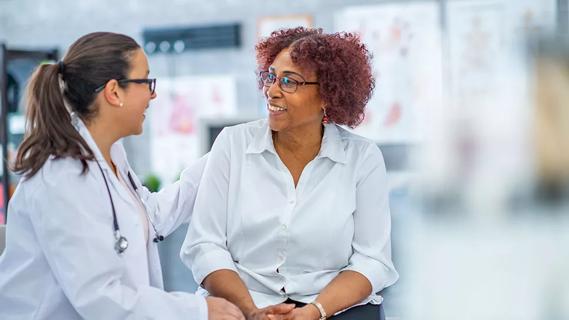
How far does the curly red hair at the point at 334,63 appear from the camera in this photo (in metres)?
1.82

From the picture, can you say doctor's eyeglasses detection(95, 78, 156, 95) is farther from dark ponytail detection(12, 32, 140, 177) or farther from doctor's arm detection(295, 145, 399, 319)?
doctor's arm detection(295, 145, 399, 319)

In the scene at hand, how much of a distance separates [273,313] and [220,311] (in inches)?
8.1

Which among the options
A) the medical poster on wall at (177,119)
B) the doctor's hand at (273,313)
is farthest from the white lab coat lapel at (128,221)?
the medical poster on wall at (177,119)

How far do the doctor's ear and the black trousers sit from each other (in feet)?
1.98

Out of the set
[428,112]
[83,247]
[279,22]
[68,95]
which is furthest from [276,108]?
[279,22]

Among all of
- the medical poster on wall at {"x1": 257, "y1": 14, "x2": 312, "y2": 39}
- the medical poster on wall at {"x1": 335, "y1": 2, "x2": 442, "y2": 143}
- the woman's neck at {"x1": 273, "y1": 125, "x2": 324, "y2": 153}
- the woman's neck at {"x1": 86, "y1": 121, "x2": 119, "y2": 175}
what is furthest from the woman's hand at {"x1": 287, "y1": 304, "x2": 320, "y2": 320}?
the medical poster on wall at {"x1": 257, "y1": 14, "x2": 312, "y2": 39}

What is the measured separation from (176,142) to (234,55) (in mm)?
677

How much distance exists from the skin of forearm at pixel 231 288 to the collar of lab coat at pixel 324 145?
0.29 m

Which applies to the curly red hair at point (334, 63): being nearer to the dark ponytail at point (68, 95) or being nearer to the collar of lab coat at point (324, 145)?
the collar of lab coat at point (324, 145)

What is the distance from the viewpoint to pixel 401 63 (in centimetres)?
471

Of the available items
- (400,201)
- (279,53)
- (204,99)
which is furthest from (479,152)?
(204,99)

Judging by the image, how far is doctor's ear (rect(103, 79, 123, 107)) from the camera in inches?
58.7

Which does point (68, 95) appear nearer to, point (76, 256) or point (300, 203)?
point (76, 256)

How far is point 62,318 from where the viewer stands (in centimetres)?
146
